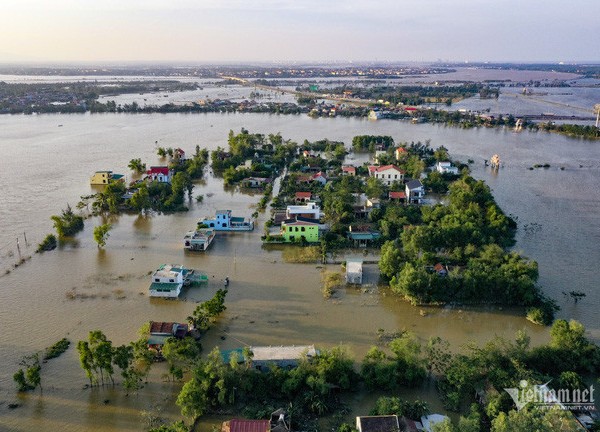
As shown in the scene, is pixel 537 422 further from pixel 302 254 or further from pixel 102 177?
pixel 102 177

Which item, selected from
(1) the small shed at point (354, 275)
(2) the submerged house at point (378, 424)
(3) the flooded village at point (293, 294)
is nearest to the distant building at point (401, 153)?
(3) the flooded village at point (293, 294)

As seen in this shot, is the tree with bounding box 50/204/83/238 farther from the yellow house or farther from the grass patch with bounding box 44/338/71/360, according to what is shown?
the grass patch with bounding box 44/338/71/360

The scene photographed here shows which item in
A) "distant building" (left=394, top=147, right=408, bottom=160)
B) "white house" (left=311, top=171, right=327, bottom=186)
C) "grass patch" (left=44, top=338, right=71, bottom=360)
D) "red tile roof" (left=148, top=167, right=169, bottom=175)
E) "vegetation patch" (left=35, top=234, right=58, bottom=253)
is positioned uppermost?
"distant building" (left=394, top=147, right=408, bottom=160)

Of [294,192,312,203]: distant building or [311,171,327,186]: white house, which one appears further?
[311,171,327,186]: white house

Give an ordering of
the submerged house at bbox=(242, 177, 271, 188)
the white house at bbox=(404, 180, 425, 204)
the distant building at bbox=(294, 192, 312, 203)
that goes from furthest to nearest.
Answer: the submerged house at bbox=(242, 177, 271, 188)
the distant building at bbox=(294, 192, 312, 203)
the white house at bbox=(404, 180, 425, 204)

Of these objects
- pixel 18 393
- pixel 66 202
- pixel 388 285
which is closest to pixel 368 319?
pixel 388 285

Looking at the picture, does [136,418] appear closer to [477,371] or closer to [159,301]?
[159,301]

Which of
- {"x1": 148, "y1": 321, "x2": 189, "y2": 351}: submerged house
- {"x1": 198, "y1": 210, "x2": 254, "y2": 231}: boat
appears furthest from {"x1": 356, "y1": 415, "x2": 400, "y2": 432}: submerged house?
{"x1": 198, "y1": 210, "x2": 254, "y2": 231}: boat

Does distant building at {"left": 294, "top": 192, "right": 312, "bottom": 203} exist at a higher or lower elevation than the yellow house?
lower

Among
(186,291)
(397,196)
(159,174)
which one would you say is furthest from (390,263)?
(159,174)

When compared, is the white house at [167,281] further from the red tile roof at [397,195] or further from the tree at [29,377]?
the red tile roof at [397,195]
